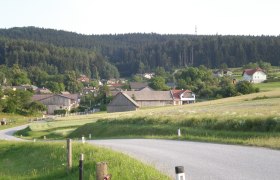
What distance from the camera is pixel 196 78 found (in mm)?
134250

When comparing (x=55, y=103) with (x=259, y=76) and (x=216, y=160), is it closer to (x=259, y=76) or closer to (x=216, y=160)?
(x=259, y=76)

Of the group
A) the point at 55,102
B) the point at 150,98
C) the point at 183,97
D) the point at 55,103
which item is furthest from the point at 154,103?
the point at 55,102

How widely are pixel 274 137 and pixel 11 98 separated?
86.8m

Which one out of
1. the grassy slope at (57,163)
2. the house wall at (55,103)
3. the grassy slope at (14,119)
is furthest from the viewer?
the house wall at (55,103)

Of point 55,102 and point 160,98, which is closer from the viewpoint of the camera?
point 160,98

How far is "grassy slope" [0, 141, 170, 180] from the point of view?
13734mm

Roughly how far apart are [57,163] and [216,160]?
5614mm

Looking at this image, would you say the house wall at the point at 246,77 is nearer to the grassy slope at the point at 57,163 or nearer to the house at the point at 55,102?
the house at the point at 55,102

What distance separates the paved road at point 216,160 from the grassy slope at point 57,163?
1039 mm

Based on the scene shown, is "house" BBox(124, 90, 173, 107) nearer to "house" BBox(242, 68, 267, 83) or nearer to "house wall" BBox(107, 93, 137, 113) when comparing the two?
"house wall" BBox(107, 93, 137, 113)

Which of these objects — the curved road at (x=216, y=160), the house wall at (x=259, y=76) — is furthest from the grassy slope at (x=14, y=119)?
the curved road at (x=216, y=160)

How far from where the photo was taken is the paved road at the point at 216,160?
44.2 ft

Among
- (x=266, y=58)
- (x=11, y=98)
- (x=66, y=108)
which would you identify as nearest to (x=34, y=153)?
(x=11, y=98)

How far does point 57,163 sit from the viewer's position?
17.8m
